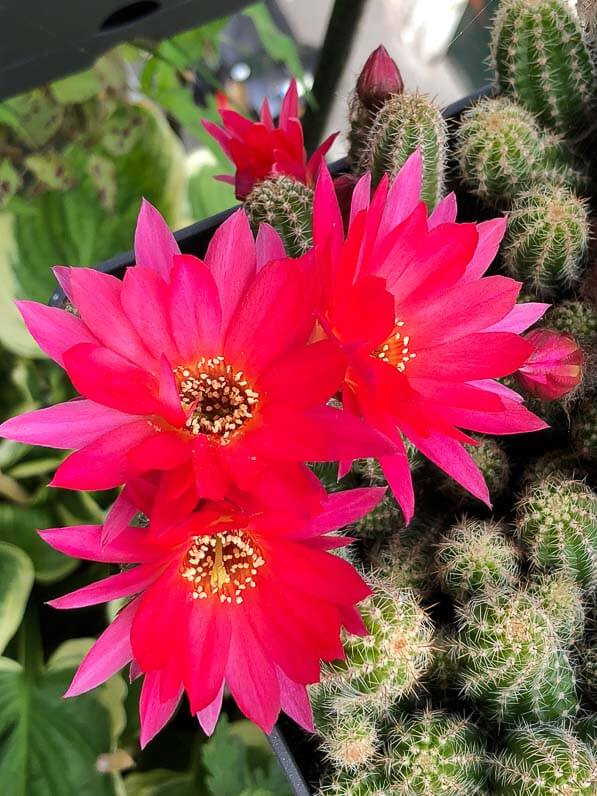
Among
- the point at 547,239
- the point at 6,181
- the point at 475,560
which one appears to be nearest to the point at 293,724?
the point at 475,560

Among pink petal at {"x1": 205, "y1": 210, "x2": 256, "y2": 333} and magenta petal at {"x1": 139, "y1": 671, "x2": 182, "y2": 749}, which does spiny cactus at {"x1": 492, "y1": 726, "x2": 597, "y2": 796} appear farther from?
pink petal at {"x1": 205, "y1": 210, "x2": 256, "y2": 333}

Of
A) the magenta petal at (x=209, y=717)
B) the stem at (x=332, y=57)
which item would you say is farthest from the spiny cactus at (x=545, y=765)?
the stem at (x=332, y=57)

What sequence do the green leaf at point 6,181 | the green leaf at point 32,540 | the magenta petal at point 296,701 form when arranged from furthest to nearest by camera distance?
1. the green leaf at point 32,540
2. the green leaf at point 6,181
3. the magenta petal at point 296,701

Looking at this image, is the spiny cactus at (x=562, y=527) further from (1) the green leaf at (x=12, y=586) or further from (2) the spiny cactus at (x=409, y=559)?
(1) the green leaf at (x=12, y=586)

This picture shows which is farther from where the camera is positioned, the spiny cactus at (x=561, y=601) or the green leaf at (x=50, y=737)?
the green leaf at (x=50, y=737)

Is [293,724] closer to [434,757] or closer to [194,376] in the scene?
[434,757]

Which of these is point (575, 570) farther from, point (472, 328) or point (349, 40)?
point (349, 40)
